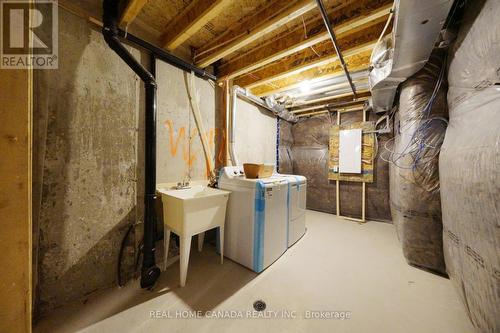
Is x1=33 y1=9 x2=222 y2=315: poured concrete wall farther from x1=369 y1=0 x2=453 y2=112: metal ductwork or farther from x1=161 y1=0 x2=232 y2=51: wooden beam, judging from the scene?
x1=369 y1=0 x2=453 y2=112: metal ductwork

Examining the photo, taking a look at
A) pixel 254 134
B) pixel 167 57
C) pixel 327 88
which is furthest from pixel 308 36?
pixel 254 134

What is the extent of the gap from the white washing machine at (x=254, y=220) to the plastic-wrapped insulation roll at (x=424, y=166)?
51.4 inches

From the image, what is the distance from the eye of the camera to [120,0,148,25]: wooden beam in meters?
1.35

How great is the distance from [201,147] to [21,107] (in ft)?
5.20

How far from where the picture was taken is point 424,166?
1.79m

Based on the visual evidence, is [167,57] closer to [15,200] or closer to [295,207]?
[15,200]

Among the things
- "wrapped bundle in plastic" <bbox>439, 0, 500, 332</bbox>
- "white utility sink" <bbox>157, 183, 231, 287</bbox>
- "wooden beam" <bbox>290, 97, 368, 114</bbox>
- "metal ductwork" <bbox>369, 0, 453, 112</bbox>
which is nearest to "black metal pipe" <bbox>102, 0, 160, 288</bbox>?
"white utility sink" <bbox>157, 183, 231, 287</bbox>

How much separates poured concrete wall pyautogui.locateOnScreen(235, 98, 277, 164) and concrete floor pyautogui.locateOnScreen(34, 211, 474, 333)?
5.70ft

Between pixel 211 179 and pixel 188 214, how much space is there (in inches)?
31.6

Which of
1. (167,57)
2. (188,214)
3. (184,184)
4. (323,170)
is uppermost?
(167,57)

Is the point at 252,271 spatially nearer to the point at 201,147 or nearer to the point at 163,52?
the point at 201,147

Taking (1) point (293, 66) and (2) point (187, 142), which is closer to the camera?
(2) point (187, 142)

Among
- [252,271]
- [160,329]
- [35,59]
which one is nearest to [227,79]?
[35,59]

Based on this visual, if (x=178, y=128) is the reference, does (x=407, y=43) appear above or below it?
above
